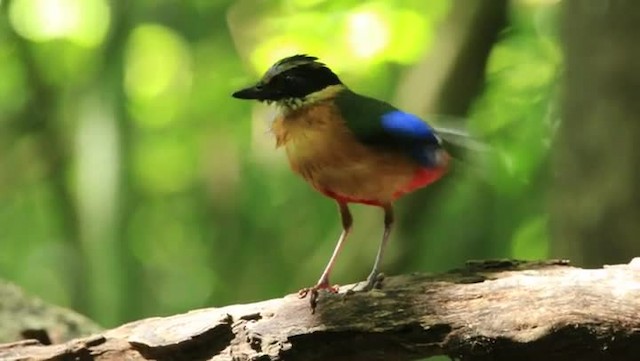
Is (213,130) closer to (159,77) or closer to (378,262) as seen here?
(159,77)

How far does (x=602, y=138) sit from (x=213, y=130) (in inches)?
58.5

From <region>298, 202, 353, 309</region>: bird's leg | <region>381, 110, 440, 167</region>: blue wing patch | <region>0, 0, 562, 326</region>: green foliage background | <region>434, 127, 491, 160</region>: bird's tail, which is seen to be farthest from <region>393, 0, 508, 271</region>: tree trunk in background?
<region>381, 110, 440, 167</region>: blue wing patch

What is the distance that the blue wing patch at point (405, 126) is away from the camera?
1304mm

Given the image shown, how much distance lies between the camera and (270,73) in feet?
4.50

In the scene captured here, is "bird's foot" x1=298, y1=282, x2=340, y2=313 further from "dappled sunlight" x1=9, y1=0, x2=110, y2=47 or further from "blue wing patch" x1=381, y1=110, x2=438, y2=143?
"dappled sunlight" x1=9, y1=0, x2=110, y2=47

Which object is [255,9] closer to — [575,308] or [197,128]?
[197,128]

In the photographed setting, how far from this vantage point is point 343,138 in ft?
4.28

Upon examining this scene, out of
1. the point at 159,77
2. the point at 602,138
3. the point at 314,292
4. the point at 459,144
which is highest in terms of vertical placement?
the point at 159,77

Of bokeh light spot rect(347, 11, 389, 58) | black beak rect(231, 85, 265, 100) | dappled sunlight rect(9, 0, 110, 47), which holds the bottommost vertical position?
black beak rect(231, 85, 265, 100)

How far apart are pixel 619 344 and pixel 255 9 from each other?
207 cm

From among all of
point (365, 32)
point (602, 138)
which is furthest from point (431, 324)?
point (365, 32)

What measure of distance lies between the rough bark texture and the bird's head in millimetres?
293

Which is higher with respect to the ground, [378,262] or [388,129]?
[388,129]

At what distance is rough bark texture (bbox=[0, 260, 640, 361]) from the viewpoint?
1.13 m
